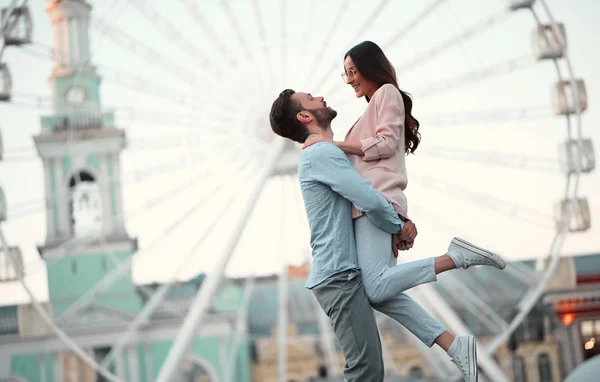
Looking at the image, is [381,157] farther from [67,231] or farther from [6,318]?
[6,318]

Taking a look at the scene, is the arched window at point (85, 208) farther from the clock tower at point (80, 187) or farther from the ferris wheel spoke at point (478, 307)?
the ferris wheel spoke at point (478, 307)

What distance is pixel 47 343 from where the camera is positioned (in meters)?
38.3

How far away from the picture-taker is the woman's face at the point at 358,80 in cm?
441

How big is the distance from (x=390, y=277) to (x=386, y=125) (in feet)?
1.82

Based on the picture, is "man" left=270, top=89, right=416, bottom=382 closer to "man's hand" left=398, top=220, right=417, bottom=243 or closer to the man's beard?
"man's hand" left=398, top=220, right=417, bottom=243

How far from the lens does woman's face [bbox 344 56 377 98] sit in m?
4.41

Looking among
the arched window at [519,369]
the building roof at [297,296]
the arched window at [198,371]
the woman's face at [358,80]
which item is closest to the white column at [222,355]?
the arched window at [198,371]

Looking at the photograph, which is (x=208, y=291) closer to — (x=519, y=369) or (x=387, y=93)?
(x=387, y=93)

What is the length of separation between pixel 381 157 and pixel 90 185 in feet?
102

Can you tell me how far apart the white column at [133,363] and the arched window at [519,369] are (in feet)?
43.7

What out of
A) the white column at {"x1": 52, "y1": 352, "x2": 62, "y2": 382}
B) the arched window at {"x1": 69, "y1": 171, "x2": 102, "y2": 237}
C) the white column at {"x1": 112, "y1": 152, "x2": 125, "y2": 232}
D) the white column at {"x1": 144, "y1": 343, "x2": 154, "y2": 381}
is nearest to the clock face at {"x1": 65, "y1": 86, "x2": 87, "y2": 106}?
the white column at {"x1": 112, "y1": 152, "x2": 125, "y2": 232}

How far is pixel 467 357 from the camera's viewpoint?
4.09 meters

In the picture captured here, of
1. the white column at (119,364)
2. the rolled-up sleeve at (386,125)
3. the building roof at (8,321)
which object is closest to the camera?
the rolled-up sleeve at (386,125)

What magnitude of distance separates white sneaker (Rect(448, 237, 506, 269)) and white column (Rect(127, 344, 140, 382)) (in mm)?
35408
